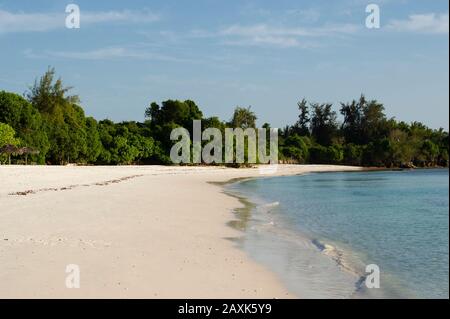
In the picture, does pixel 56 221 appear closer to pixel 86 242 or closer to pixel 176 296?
pixel 86 242

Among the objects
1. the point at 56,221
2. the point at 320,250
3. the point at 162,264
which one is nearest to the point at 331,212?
the point at 320,250

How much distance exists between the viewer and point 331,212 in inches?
879

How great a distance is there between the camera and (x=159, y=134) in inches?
3054

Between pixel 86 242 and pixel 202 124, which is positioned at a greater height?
pixel 202 124

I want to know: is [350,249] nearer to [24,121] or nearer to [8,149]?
[8,149]

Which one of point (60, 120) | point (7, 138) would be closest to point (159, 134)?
point (60, 120)

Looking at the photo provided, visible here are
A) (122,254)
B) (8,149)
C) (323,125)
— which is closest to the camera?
(122,254)

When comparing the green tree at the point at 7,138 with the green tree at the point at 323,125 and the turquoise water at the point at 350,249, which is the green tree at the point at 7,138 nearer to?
the turquoise water at the point at 350,249

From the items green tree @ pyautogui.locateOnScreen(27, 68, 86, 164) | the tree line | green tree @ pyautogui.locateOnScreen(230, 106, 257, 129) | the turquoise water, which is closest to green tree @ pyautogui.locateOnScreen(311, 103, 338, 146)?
the tree line

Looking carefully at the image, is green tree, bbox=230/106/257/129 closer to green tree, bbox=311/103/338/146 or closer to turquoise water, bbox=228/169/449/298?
green tree, bbox=311/103/338/146

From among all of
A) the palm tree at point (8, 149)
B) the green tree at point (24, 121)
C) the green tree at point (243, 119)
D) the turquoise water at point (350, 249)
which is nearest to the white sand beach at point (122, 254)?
the turquoise water at point (350, 249)
